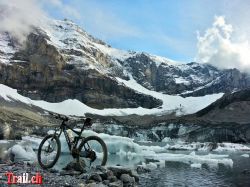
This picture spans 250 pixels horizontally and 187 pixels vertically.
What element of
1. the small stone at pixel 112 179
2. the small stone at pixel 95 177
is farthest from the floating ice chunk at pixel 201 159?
the small stone at pixel 95 177

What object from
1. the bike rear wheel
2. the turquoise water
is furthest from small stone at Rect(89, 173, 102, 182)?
the turquoise water

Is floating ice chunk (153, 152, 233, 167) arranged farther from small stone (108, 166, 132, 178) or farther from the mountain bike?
the mountain bike

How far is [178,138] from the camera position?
188250mm

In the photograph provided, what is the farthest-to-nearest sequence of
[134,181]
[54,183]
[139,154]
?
[139,154] → [134,181] → [54,183]

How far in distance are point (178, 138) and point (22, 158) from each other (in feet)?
524

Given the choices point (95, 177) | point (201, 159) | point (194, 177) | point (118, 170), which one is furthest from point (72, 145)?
point (201, 159)

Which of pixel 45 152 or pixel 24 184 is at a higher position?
pixel 45 152


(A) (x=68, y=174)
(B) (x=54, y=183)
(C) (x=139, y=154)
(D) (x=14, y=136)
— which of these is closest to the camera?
(B) (x=54, y=183)

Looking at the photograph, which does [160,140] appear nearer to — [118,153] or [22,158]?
[118,153]

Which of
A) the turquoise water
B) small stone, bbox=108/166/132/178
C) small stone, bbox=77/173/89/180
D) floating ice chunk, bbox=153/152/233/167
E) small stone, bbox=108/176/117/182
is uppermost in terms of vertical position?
floating ice chunk, bbox=153/152/233/167

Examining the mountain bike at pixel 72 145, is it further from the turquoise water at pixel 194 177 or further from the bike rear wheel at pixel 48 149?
the turquoise water at pixel 194 177

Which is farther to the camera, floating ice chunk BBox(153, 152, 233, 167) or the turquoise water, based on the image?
floating ice chunk BBox(153, 152, 233, 167)

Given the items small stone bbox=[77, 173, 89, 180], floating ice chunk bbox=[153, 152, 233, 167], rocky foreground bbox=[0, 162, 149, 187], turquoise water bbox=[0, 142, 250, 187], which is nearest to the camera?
rocky foreground bbox=[0, 162, 149, 187]

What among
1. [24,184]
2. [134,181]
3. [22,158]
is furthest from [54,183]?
[22,158]
